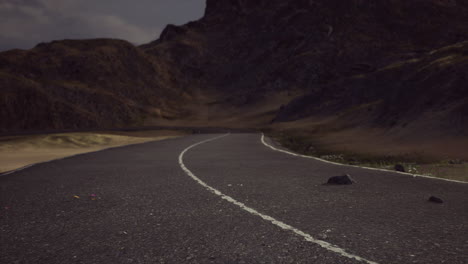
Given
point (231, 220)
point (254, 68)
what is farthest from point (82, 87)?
point (231, 220)

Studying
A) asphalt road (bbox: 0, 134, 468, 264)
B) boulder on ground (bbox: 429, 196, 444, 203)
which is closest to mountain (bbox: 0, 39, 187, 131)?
asphalt road (bbox: 0, 134, 468, 264)

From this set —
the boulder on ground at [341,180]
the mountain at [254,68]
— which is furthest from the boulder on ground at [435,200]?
the mountain at [254,68]

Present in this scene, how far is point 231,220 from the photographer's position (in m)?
6.07

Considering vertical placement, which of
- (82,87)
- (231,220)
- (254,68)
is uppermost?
(254,68)

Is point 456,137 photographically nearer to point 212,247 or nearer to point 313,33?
point 212,247

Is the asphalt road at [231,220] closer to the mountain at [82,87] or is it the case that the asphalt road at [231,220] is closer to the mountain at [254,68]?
the mountain at [254,68]

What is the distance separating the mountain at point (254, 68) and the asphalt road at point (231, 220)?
37.5 m

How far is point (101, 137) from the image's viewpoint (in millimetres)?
36844

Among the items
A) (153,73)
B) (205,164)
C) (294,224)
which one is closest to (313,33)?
(153,73)

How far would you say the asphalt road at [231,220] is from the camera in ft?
15.1

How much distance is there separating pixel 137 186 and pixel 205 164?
479 cm

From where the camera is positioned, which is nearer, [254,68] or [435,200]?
[435,200]

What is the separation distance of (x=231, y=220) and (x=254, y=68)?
358 feet

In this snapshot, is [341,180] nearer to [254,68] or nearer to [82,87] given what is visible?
[82,87]
